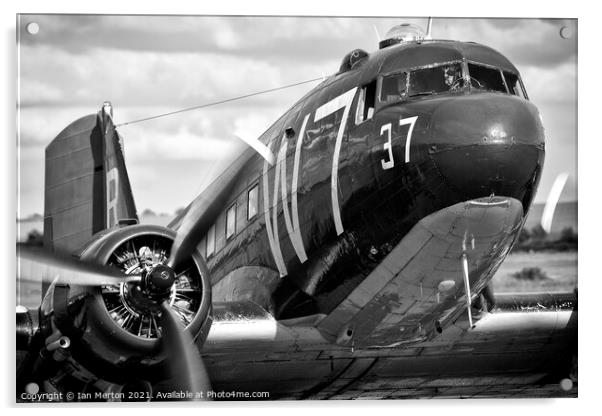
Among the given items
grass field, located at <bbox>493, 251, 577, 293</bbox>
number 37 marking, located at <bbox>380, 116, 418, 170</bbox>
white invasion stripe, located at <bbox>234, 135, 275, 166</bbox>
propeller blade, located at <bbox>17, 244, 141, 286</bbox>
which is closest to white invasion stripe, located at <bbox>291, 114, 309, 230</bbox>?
white invasion stripe, located at <bbox>234, 135, 275, 166</bbox>

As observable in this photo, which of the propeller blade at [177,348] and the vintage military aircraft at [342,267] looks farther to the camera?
the propeller blade at [177,348]

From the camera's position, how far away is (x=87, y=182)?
422 inches

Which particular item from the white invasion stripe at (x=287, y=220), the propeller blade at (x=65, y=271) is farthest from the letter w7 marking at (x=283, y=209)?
the propeller blade at (x=65, y=271)

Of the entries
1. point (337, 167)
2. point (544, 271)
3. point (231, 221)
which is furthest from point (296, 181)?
point (544, 271)

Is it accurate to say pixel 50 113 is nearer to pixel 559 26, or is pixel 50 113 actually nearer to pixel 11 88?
pixel 11 88

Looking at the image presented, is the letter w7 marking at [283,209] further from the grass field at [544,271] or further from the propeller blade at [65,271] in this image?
the grass field at [544,271]

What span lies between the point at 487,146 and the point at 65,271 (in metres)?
3.35

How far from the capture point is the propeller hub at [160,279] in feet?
24.6

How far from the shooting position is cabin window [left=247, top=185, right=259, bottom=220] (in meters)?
8.92

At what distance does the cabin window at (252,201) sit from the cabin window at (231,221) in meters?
0.30

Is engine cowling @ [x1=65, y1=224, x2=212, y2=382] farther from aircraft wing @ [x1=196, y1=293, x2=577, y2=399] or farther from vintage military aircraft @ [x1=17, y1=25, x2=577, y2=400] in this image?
aircraft wing @ [x1=196, y1=293, x2=577, y2=399]

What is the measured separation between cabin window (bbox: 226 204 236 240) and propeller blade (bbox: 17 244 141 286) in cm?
180

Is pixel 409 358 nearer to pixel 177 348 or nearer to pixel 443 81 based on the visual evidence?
pixel 177 348

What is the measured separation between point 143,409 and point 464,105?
12.4ft
